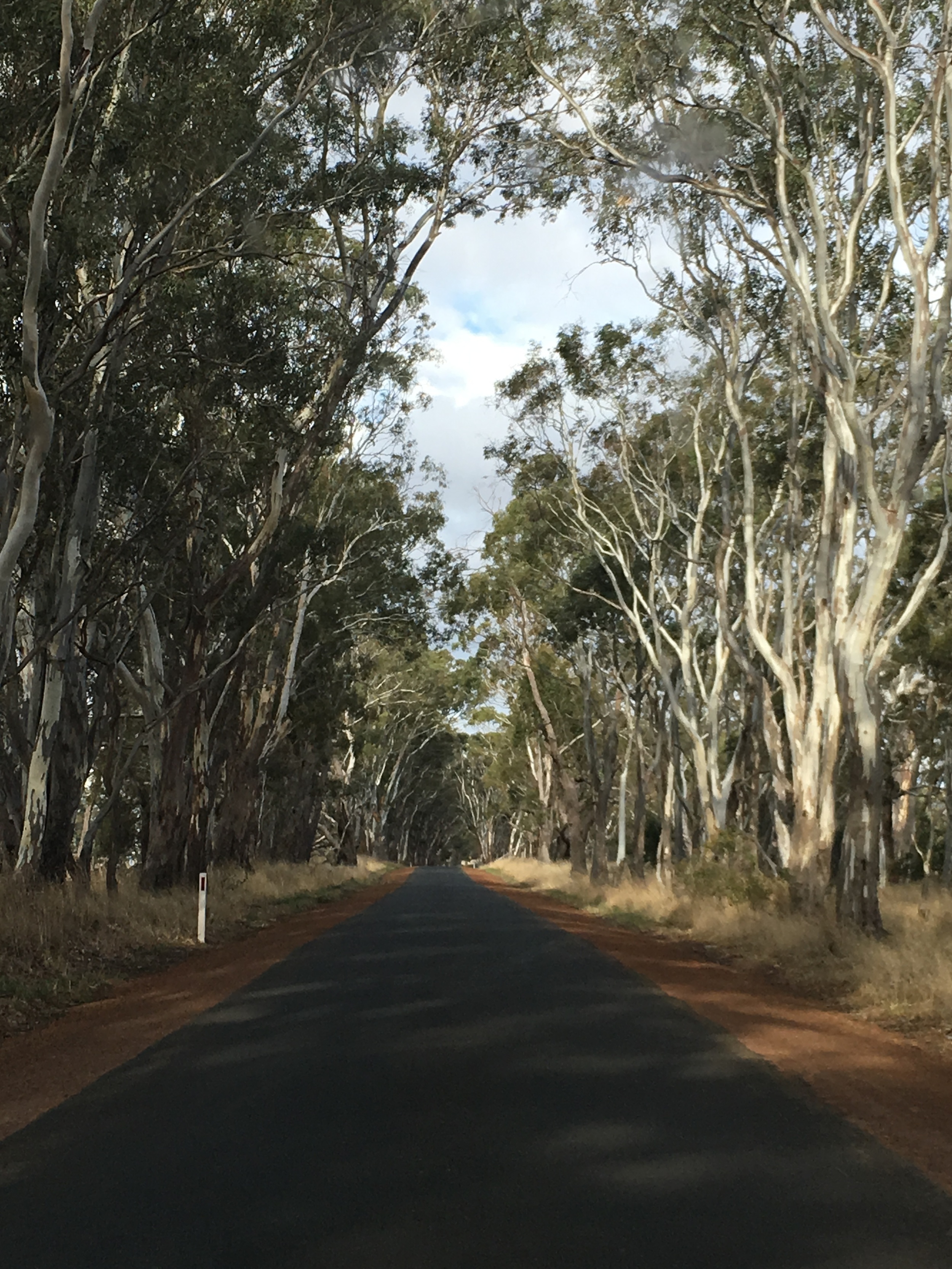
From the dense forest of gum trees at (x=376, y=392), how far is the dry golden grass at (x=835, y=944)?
2.71 ft

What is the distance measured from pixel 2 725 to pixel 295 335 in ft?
28.8

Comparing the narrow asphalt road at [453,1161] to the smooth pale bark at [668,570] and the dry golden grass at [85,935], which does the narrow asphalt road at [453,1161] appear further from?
the smooth pale bark at [668,570]

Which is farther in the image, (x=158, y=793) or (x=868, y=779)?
(x=158, y=793)

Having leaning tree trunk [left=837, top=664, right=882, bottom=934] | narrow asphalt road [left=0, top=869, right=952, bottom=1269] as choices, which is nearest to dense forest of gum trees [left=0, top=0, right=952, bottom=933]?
leaning tree trunk [left=837, top=664, right=882, bottom=934]

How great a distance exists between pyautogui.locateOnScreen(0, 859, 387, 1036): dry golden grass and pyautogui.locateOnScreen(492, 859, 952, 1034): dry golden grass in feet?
22.6

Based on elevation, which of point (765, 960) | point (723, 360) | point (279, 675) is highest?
point (723, 360)

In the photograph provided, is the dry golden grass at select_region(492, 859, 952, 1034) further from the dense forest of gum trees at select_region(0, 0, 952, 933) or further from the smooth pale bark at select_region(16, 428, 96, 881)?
the smooth pale bark at select_region(16, 428, 96, 881)

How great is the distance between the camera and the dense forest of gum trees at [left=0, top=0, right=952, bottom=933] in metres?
14.0

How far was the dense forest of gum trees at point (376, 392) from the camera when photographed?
1399 cm

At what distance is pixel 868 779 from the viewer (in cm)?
1413

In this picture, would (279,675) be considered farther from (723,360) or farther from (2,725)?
(723,360)

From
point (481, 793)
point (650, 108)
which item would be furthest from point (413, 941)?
point (481, 793)

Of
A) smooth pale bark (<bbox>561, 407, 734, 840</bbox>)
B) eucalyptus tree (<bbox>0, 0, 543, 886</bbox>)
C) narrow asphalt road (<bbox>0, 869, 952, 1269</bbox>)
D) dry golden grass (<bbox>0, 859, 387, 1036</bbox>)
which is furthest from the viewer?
smooth pale bark (<bbox>561, 407, 734, 840</bbox>)

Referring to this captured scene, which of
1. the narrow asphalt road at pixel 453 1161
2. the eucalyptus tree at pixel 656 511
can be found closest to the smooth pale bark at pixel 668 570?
the eucalyptus tree at pixel 656 511
